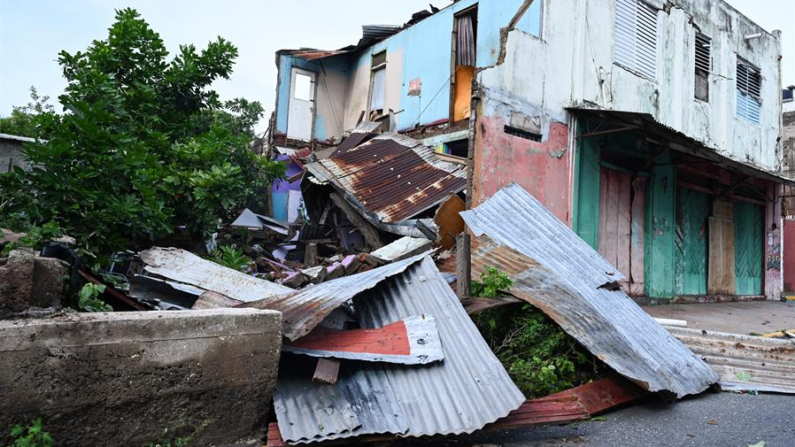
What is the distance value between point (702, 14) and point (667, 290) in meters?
6.63

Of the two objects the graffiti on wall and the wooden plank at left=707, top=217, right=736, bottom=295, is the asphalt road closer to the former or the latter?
the wooden plank at left=707, top=217, right=736, bottom=295

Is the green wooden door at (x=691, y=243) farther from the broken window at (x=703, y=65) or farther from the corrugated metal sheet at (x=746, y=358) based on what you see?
the corrugated metal sheet at (x=746, y=358)

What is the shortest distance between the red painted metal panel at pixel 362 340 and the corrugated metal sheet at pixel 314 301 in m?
0.15

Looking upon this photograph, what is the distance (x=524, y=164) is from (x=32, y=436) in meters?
6.69

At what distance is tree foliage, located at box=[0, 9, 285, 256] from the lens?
13.6ft

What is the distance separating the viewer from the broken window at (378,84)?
13.1 meters

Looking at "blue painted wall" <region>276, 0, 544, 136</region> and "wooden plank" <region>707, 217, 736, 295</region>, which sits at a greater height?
"blue painted wall" <region>276, 0, 544, 136</region>

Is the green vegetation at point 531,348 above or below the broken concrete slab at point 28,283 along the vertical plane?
below

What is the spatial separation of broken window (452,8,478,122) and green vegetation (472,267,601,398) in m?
6.93

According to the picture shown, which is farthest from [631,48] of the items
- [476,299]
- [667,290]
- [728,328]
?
[476,299]

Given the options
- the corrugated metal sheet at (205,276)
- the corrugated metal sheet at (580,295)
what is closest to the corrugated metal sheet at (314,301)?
the corrugated metal sheet at (205,276)

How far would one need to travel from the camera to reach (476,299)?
14.2ft

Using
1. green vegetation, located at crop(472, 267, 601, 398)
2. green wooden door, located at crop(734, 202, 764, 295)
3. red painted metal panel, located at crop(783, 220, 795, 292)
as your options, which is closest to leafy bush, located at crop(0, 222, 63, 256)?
green vegetation, located at crop(472, 267, 601, 398)

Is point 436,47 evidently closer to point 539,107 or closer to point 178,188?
point 539,107
